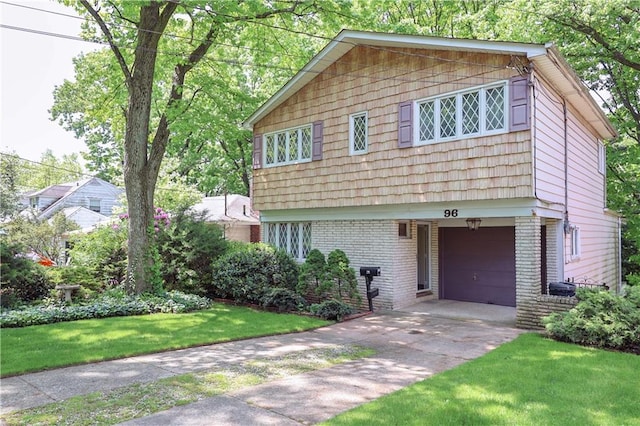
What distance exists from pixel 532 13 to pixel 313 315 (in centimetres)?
1295

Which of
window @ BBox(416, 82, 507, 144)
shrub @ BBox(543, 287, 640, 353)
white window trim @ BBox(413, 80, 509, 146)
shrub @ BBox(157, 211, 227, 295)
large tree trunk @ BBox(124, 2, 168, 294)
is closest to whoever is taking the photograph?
shrub @ BBox(543, 287, 640, 353)

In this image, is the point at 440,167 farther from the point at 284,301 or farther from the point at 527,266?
the point at 284,301

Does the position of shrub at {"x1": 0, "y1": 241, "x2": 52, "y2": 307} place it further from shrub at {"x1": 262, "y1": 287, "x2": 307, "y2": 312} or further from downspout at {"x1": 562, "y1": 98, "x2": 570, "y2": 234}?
downspout at {"x1": 562, "y1": 98, "x2": 570, "y2": 234}

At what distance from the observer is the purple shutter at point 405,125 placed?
11031mm

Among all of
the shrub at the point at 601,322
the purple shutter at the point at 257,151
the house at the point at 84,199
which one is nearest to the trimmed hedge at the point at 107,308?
the purple shutter at the point at 257,151

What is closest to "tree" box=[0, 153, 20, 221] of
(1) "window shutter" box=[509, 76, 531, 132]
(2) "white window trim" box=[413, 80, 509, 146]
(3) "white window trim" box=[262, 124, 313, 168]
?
(3) "white window trim" box=[262, 124, 313, 168]

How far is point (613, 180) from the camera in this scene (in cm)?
2023

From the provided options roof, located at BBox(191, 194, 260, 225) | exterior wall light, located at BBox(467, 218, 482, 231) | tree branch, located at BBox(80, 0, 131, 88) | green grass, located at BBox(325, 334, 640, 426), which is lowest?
green grass, located at BBox(325, 334, 640, 426)

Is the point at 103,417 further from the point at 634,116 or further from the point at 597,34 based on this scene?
the point at 634,116

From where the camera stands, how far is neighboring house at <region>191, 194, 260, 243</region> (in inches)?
993

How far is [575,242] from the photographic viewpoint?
40.5 ft

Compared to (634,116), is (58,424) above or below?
below

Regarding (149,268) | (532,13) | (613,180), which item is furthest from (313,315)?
(613,180)

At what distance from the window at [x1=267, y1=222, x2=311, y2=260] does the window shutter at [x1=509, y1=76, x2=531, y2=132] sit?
6773mm
